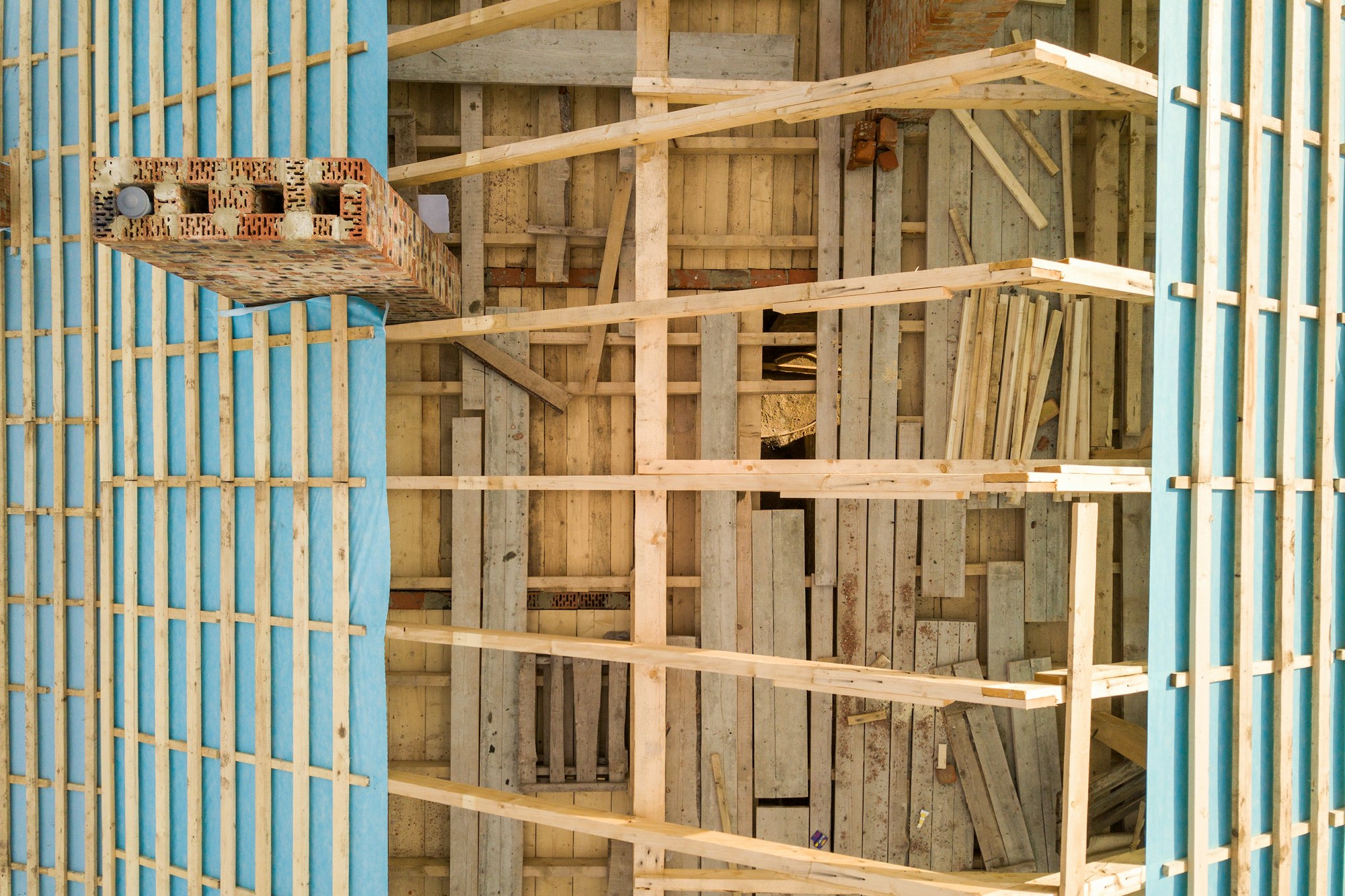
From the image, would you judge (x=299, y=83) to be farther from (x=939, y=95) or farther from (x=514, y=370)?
(x=939, y=95)

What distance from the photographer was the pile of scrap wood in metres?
5.89

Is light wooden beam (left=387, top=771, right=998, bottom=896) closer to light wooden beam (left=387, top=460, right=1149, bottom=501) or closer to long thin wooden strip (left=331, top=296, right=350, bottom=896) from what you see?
long thin wooden strip (left=331, top=296, right=350, bottom=896)

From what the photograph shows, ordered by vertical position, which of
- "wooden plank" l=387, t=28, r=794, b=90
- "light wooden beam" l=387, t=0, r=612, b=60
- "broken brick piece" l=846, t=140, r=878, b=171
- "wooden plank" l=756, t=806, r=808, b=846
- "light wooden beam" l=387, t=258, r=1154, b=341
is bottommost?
"wooden plank" l=756, t=806, r=808, b=846

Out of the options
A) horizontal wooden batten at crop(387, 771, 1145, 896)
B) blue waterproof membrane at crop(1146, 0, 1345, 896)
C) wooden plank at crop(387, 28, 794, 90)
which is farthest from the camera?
wooden plank at crop(387, 28, 794, 90)

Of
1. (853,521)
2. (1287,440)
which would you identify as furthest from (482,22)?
(1287,440)

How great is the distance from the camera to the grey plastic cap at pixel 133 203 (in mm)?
3480

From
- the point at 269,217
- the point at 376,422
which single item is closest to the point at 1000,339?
the point at 376,422

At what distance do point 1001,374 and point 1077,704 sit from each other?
315 centimetres

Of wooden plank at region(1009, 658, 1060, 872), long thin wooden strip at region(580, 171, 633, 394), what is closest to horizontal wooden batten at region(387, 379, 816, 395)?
long thin wooden strip at region(580, 171, 633, 394)

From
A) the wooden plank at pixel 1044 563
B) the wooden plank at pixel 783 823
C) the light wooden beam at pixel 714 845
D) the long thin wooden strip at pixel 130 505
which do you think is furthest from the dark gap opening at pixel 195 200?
the wooden plank at pixel 1044 563

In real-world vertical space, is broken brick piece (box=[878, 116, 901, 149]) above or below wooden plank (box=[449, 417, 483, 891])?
above

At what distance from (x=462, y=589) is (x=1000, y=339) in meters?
5.21

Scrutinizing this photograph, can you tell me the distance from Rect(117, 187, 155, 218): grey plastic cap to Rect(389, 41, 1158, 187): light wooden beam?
5.02 ft

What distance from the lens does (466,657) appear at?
6.17 m
